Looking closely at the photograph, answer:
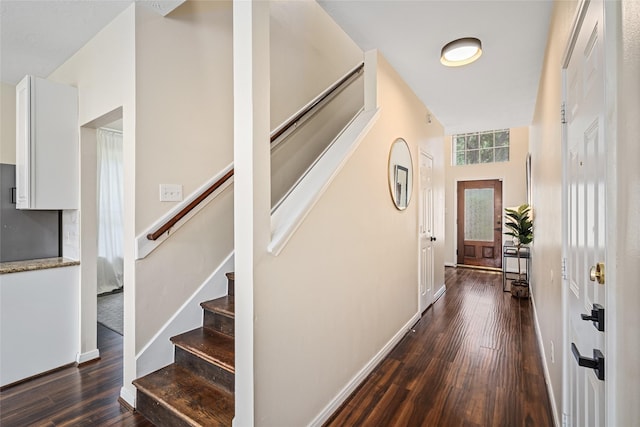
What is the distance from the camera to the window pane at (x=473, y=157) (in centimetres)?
649

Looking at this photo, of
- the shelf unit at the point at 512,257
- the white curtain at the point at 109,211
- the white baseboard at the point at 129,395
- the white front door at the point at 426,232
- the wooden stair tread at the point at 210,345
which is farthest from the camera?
the shelf unit at the point at 512,257

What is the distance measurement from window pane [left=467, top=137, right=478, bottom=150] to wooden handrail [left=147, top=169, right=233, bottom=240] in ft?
19.5

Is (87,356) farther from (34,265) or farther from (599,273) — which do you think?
(599,273)

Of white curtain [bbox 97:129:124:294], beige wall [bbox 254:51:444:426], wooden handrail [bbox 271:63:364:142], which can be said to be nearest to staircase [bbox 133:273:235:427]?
beige wall [bbox 254:51:444:426]

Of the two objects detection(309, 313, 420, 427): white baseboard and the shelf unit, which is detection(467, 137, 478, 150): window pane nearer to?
the shelf unit

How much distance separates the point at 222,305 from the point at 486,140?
6488mm

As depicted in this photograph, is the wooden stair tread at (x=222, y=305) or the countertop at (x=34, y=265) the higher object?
the countertop at (x=34, y=265)

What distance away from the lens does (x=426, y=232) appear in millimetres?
3850

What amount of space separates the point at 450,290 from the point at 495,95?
297 centimetres

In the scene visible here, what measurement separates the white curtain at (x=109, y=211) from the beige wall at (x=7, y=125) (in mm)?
1324

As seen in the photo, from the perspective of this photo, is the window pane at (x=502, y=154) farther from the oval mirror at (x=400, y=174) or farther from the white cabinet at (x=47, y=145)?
the white cabinet at (x=47, y=145)

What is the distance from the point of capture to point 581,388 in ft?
3.78

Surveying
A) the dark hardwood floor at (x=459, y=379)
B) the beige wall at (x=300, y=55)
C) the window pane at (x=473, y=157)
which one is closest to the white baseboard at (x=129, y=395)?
the dark hardwood floor at (x=459, y=379)

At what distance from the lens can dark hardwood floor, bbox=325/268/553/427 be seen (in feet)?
6.04
